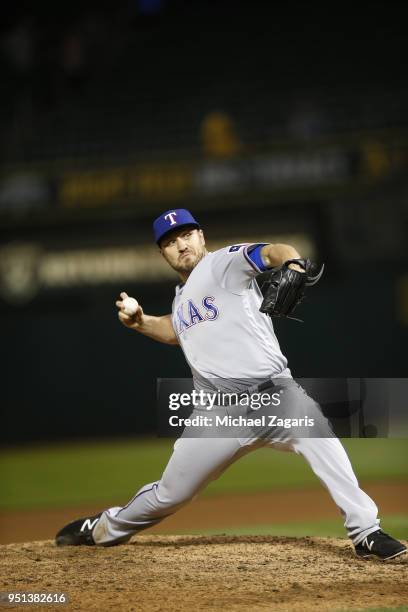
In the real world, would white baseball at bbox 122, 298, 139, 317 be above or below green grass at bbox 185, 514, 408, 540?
above

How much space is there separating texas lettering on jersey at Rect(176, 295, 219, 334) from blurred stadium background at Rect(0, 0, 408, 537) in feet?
10.0

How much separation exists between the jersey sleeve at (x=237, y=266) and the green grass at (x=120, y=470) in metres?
3.31

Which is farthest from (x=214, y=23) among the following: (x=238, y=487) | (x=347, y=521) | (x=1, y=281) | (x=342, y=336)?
(x=347, y=521)

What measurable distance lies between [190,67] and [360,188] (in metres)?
7.18

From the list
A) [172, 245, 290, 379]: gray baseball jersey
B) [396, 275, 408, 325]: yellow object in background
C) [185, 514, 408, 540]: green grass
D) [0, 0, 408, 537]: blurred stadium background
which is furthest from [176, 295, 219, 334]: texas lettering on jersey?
[396, 275, 408, 325]: yellow object in background

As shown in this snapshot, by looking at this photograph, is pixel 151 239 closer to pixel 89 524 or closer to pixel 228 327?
pixel 89 524

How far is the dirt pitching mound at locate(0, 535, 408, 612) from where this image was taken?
7.88ft

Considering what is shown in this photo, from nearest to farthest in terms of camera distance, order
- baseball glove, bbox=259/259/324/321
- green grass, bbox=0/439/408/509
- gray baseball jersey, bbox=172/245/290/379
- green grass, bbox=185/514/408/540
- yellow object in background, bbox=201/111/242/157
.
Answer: baseball glove, bbox=259/259/324/321, gray baseball jersey, bbox=172/245/290/379, green grass, bbox=185/514/408/540, green grass, bbox=0/439/408/509, yellow object in background, bbox=201/111/242/157

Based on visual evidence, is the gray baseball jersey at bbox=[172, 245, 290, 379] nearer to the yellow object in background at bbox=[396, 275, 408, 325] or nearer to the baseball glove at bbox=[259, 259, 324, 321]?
the baseball glove at bbox=[259, 259, 324, 321]

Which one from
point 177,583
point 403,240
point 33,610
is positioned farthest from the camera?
point 403,240

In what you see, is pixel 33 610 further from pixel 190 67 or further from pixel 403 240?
pixel 190 67

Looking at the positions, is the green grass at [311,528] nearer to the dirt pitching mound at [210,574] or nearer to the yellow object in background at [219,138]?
the dirt pitching mound at [210,574]

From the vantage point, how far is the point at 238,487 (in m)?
6.66

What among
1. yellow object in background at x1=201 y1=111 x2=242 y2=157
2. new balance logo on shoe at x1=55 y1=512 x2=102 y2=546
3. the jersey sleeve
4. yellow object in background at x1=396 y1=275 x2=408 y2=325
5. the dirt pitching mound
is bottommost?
the dirt pitching mound
